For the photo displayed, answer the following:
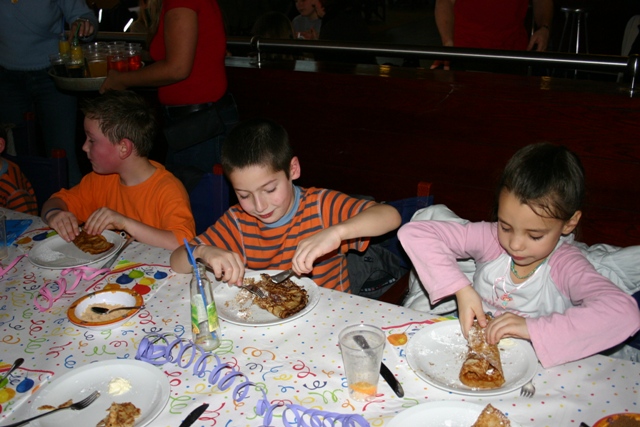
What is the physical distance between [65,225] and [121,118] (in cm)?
60

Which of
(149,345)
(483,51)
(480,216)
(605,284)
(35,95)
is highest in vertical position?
(483,51)

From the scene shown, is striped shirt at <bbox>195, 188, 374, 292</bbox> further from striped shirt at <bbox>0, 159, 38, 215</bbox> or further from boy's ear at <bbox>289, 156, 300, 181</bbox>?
striped shirt at <bbox>0, 159, 38, 215</bbox>

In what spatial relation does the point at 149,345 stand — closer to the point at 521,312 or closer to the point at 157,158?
the point at 521,312

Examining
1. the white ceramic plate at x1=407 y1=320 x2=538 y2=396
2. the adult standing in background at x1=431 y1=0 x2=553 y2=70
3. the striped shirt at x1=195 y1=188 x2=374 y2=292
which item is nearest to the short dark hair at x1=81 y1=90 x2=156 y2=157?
Answer: the striped shirt at x1=195 y1=188 x2=374 y2=292

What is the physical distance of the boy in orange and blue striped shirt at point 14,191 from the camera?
293cm

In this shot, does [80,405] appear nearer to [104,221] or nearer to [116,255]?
[116,255]

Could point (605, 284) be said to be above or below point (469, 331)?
above

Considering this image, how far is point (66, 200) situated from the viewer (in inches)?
109

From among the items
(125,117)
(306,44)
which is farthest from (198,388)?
(306,44)

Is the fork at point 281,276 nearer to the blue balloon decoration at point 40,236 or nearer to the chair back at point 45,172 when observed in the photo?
the blue balloon decoration at point 40,236

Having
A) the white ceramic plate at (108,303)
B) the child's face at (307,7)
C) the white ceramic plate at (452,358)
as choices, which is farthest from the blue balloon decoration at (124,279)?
the child's face at (307,7)

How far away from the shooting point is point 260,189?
2.11 m

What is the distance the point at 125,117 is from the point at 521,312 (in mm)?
1957

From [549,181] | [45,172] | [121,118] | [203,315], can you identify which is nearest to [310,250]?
[203,315]
